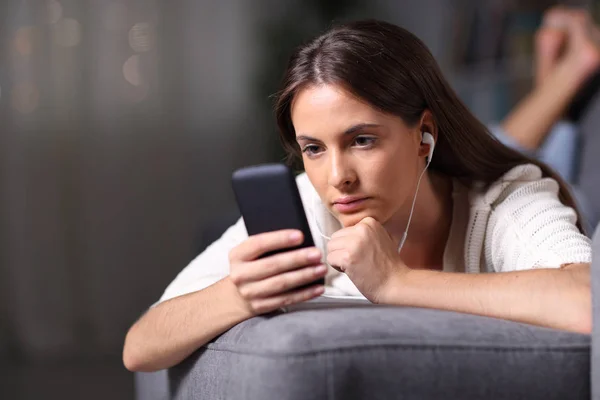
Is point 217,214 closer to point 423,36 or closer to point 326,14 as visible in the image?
point 326,14

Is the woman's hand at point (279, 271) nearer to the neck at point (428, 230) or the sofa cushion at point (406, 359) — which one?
the sofa cushion at point (406, 359)

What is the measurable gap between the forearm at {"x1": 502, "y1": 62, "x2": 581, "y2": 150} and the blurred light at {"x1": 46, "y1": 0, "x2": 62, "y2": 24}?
2007 millimetres

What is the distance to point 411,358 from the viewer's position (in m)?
0.83

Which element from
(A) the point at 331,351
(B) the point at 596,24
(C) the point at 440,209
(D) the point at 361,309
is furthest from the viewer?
(B) the point at 596,24

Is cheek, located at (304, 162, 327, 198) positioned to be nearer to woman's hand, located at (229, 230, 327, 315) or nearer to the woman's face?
the woman's face

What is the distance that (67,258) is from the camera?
3.53 m

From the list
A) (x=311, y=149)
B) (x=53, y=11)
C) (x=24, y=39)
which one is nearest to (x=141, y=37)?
(x=53, y=11)

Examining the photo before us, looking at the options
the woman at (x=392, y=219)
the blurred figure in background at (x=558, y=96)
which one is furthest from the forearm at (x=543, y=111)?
the woman at (x=392, y=219)

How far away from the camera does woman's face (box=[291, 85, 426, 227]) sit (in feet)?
3.87

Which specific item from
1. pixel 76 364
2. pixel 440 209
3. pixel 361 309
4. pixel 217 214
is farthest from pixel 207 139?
pixel 361 309

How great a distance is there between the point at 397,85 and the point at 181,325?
0.50 metres

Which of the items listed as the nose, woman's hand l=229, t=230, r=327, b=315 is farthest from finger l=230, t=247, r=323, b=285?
the nose

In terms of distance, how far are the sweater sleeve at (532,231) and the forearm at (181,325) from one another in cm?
45

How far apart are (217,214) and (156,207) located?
291 mm
